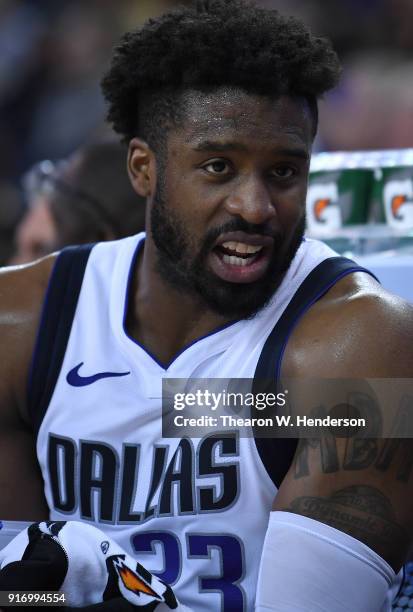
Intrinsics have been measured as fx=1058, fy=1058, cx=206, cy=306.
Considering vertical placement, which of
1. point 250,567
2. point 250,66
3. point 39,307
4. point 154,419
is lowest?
point 250,567

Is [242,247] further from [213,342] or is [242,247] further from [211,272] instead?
[213,342]

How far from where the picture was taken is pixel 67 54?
7199 mm

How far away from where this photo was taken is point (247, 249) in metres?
2.39

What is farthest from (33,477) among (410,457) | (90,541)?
(410,457)

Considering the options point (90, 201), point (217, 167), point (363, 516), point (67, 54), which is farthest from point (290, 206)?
point (67, 54)

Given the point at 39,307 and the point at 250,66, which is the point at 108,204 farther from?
the point at 250,66

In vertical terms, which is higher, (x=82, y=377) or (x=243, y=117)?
(x=243, y=117)

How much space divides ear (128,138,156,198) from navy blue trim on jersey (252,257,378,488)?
0.48 metres

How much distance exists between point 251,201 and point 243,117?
19cm

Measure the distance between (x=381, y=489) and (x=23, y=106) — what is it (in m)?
5.60

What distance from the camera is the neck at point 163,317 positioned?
2549 mm

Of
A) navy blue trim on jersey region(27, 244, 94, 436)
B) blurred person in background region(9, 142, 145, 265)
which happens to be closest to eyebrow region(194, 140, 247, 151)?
navy blue trim on jersey region(27, 244, 94, 436)

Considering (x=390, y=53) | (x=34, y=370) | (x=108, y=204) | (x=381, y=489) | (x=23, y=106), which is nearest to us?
(x=381, y=489)

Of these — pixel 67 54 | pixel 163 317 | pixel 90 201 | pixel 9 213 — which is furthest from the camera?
pixel 67 54
